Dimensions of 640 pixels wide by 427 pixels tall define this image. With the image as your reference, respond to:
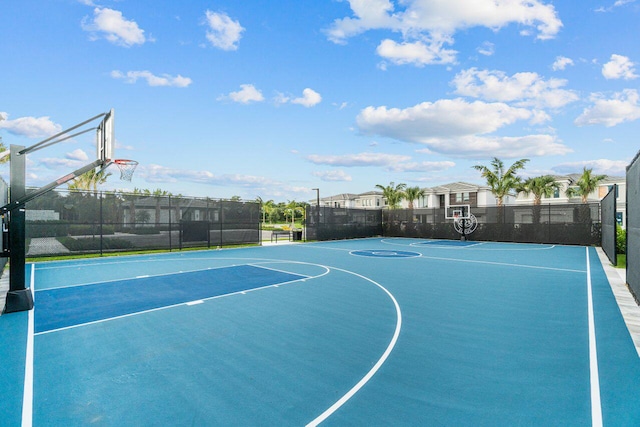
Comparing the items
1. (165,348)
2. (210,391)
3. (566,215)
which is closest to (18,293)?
(165,348)

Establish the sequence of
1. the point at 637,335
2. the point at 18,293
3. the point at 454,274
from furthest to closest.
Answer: the point at 454,274 < the point at 18,293 < the point at 637,335

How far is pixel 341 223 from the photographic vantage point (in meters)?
27.1

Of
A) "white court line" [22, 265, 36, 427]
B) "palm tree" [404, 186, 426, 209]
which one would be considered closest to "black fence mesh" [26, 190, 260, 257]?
"white court line" [22, 265, 36, 427]

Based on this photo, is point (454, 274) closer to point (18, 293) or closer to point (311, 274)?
point (311, 274)

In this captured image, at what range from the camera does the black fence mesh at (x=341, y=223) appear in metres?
25.5

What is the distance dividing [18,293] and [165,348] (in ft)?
14.6

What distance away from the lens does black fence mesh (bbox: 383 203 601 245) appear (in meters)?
20.8

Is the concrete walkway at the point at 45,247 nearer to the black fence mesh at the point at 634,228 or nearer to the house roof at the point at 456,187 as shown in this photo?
the black fence mesh at the point at 634,228

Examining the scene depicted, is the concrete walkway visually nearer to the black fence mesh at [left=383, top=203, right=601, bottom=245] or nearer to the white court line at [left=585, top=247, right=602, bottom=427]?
the white court line at [left=585, top=247, right=602, bottom=427]

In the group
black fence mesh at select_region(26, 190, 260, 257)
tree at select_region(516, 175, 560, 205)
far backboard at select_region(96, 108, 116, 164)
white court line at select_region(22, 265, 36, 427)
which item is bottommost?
white court line at select_region(22, 265, 36, 427)

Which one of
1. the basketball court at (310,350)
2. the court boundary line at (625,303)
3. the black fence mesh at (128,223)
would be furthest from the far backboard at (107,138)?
the court boundary line at (625,303)

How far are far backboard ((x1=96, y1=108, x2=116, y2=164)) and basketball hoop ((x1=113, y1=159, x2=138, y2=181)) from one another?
1166 mm

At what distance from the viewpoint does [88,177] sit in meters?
30.2

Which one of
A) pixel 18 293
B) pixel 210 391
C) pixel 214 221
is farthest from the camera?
pixel 214 221
